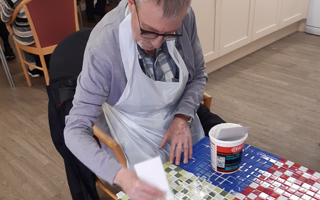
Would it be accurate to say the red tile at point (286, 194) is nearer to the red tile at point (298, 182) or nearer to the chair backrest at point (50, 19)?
the red tile at point (298, 182)

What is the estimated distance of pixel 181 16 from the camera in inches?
39.5

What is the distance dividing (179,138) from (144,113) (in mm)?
180

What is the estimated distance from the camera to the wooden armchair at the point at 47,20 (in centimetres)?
278

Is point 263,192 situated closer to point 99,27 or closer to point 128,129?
point 128,129

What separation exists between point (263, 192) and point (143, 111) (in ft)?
1.74

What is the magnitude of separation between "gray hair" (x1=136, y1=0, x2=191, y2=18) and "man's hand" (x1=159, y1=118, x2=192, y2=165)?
44cm

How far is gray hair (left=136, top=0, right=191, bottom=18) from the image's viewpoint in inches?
36.9

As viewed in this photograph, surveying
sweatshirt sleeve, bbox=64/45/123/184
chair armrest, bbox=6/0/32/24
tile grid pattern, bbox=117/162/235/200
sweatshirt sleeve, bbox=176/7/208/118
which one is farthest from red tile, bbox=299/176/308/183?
chair armrest, bbox=6/0/32/24

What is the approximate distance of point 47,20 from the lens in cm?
287

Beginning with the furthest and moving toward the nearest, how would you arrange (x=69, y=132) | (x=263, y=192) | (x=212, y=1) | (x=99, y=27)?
(x=212, y=1)
(x=99, y=27)
(x=69, y=132)
(x=263, y=192)

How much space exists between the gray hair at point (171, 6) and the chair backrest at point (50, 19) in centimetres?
209

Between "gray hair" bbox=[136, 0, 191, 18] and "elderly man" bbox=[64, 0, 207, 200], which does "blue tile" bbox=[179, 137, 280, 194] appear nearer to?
"elderly man" bbox=[64, 0, 207, 200]

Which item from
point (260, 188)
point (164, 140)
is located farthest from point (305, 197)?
point (164, 140)

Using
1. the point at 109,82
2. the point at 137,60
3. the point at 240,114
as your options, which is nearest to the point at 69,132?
the point at 109,82
